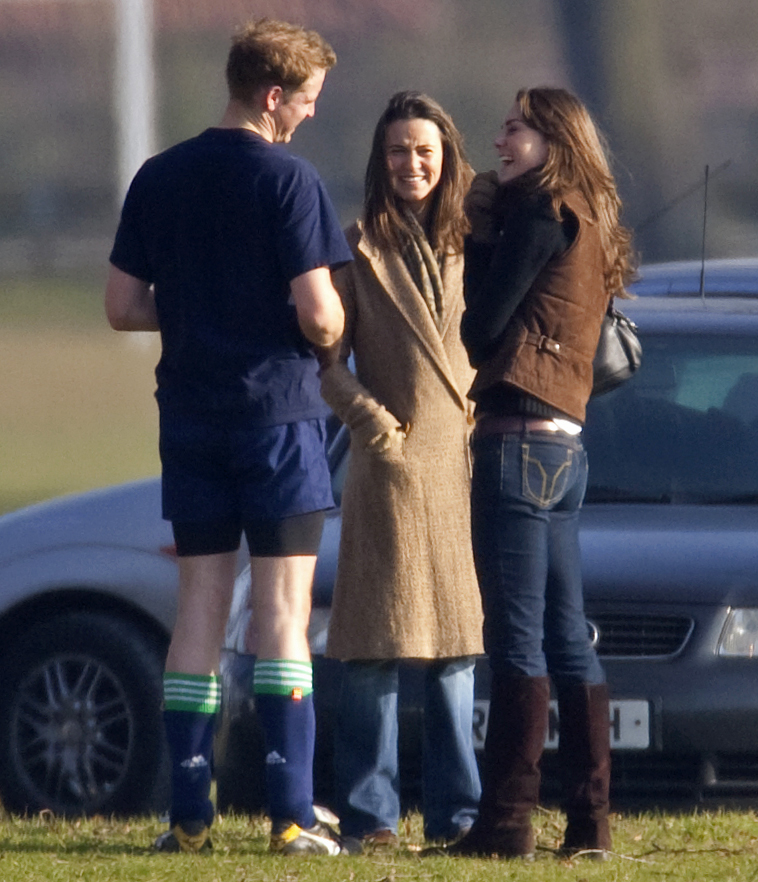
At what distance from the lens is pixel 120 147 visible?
20.8 m

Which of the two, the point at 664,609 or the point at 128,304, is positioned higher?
the point at 128,304

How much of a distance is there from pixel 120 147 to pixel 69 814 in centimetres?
1614

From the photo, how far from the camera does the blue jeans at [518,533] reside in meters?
3.73

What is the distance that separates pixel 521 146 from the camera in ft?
12.3

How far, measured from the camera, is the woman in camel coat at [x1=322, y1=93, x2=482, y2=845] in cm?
409

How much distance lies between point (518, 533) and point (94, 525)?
218 centimetres

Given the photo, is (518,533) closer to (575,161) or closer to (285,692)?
(285,692)

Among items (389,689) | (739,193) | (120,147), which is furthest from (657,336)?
(120,147)

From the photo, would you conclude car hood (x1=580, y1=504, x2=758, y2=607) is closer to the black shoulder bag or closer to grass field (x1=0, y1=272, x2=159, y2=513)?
the black shoulder bag

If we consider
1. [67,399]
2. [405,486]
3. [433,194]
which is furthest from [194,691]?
[67,399]

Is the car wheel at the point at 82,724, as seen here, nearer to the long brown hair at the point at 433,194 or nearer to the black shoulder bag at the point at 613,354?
the long brown hair at the point at 433,194

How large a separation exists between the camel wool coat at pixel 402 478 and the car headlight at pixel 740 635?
540 mm

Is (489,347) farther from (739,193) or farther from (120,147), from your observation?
(120,147)

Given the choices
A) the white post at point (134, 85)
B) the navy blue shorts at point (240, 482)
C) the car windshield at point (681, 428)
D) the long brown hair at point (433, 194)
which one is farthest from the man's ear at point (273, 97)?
the white post at point (134, 85)
